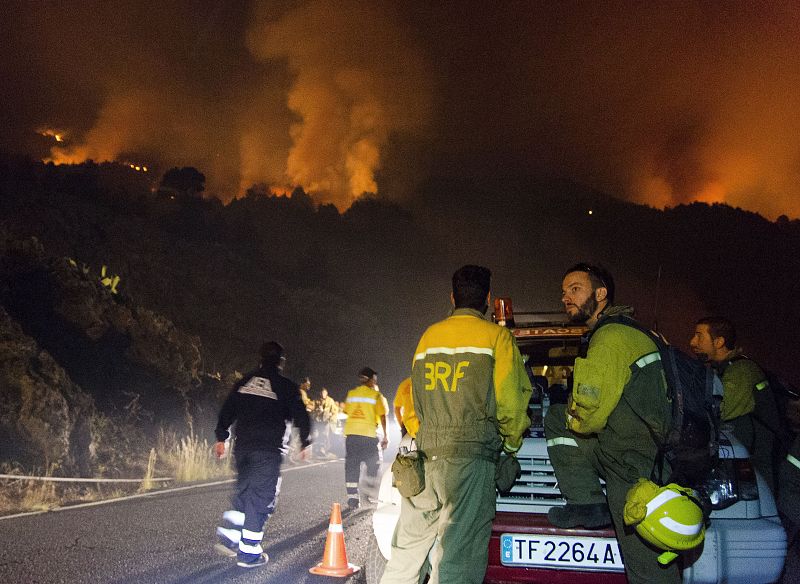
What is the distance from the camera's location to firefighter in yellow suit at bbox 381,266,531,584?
3396 mm

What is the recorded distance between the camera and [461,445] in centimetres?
347

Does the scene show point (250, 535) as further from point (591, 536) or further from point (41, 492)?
point (41, 492)

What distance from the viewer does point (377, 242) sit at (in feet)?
180

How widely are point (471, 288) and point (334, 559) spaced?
2845mm

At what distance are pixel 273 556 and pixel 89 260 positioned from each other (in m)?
21.4

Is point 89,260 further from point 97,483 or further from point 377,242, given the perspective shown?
point 377,242

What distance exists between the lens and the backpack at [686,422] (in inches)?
127

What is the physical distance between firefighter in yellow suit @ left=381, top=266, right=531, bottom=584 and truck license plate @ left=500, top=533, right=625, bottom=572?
254 mm

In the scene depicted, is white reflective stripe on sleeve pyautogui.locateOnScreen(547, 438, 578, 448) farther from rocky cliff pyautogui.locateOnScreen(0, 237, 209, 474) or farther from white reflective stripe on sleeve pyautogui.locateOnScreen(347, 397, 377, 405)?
rocky cliff pyautogui.locateOnScreen(0, 237, 209, 474)

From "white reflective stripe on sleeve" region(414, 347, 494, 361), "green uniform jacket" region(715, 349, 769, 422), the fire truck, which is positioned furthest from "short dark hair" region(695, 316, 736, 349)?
"white reflective stripe on sleeve" region(414, 347, 494, 361)

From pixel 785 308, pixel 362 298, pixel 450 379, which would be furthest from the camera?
pixel 785 308

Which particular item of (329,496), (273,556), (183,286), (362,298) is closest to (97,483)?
(329,496)

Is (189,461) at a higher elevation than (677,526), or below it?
below

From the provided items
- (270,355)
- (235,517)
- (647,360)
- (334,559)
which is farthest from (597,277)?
(235,517)
